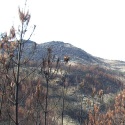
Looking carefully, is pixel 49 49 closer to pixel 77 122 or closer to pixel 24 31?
pixel 24 31

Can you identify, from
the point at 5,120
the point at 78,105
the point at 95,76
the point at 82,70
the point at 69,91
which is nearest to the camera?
the point at 5,120

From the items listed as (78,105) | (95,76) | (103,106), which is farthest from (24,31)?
(95,76)

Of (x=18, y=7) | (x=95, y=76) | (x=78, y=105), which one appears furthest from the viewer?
(x=95, y=76)

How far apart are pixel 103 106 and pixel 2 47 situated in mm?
96398

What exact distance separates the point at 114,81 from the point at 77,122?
239 ft

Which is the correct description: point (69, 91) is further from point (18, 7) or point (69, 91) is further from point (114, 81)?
point (18, 7)

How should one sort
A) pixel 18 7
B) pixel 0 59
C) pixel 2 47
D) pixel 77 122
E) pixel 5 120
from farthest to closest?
pixel 77 122
pixel 5 120
pixel 2 47
pixel 0 59
pixel 18 7

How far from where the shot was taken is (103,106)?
109m

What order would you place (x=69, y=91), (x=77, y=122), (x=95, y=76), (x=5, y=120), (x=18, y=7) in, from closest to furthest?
(x=18, y=7) < (x=5, y=120) < (x=77, y=122) < (x=69, y=91) < (x=95, y=76)

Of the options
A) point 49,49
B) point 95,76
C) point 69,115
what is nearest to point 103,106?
point 69,115

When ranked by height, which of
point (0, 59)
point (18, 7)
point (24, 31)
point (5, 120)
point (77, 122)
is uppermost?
point (18, 7)

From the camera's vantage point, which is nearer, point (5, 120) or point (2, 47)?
point (2, 47)

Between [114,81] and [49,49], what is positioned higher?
[49,49]

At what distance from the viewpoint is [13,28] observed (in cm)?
1448
